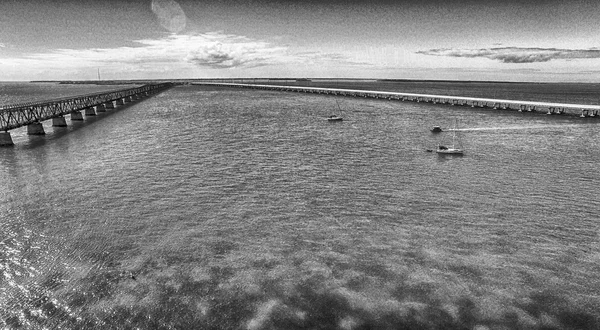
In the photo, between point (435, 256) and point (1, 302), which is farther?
point (435, 256)

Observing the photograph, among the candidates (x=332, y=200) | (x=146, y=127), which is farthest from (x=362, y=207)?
(x=146, y=127)

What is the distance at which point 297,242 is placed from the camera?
2180cm

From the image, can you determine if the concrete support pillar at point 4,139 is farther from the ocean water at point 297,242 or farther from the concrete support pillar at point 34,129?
the concrete support pillar at point 34,129

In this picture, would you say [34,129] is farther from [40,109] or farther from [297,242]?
[297,242]

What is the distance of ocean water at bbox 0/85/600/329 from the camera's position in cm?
1516

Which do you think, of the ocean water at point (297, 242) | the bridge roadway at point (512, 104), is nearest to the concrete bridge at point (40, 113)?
the ocean water at point (297, 242)

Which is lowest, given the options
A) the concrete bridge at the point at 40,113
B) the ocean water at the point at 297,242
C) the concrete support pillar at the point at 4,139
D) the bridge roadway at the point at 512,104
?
the ocean water at the point at 297,242

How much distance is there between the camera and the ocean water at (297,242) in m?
15.2

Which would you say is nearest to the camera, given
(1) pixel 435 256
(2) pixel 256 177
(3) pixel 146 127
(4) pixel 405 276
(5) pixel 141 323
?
(5) pixel 141 323

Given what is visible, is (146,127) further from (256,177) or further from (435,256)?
(435,256)

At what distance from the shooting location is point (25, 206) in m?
27.1

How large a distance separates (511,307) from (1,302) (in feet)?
74.8

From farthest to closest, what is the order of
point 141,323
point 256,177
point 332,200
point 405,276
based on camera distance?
point 256,177, point 332,200, point 405,276, point 141,323

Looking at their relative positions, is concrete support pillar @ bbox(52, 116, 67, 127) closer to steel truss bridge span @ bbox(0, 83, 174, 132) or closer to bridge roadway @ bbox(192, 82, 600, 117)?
steel truss bridge span @ bbox(0, 83, 174, 132)
